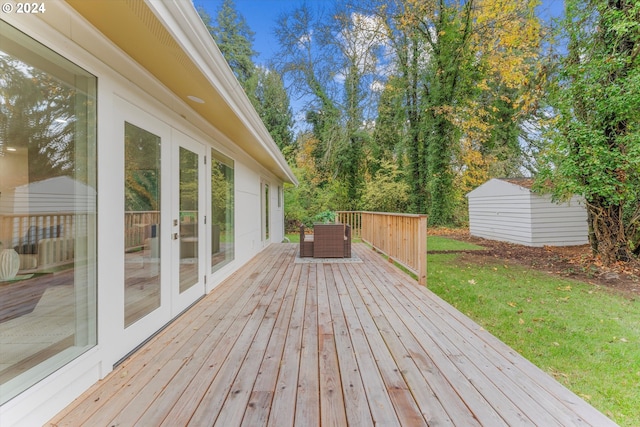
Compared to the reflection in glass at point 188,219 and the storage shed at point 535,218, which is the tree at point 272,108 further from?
the reflection in glass at point 188,219

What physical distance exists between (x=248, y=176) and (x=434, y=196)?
10.2m

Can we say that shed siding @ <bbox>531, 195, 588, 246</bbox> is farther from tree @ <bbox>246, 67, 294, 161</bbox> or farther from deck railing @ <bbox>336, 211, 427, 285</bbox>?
A: tree @ <bbox>246, 67, 294, 161</bbox>

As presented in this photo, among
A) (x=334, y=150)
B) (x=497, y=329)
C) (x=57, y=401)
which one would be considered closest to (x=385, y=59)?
(x=334, y=150)

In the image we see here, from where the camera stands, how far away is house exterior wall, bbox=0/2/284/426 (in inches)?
55.2

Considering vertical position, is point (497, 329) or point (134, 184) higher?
point (134, 184)

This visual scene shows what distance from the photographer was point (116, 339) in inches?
76.0

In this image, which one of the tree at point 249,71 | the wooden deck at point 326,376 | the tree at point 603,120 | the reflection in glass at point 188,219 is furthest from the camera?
the tree at point 249,71

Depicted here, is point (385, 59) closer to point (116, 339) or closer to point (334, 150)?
point (334, 150)

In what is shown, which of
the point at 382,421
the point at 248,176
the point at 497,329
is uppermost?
the point at 248,176

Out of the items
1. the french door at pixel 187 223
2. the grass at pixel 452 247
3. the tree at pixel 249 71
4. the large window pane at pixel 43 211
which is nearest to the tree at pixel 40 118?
the large window pane at pixel 43 211

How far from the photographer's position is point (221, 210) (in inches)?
163

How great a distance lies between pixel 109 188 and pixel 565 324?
4.57 m

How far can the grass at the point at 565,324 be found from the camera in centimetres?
204

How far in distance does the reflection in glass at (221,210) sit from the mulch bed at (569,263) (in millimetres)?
5536
